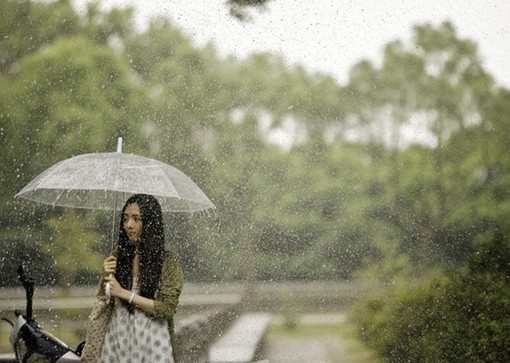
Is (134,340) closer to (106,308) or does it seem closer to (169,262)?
(106,308)

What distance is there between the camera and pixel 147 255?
3174 mm

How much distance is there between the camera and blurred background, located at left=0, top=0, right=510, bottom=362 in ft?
18.1

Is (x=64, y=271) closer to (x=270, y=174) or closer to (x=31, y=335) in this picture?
(x=270, y=174)

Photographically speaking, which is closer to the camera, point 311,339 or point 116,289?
point 116,289

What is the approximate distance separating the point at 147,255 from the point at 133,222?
16 centimetres

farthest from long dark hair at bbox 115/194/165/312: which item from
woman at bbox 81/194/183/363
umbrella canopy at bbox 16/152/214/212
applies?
umbrella canopy at bbox 16/152/214/212

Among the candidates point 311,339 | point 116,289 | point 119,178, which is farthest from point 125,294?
point 311,339

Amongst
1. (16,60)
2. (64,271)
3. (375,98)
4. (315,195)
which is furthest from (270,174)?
(16,60)

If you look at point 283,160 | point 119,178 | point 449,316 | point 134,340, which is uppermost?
point 283,160

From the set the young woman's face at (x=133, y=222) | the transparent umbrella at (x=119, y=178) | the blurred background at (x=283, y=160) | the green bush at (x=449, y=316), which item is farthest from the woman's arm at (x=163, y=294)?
the green bush at (x=449, y=316)

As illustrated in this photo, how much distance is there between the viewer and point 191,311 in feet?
18.5

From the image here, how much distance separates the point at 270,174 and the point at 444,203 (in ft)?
4.30

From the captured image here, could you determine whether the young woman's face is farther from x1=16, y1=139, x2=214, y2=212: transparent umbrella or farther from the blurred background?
the blurred background

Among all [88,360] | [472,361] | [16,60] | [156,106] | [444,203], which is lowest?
[472,361]
